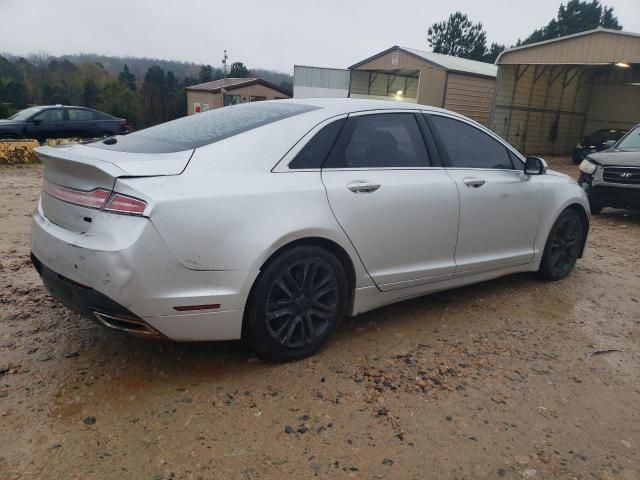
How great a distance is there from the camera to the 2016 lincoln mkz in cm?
248

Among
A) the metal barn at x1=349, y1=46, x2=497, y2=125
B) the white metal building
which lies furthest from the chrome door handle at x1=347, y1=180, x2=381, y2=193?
the white metal building

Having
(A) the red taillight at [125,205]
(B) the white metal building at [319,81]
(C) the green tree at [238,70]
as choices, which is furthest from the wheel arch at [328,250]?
(C) the green tree at [238,70]

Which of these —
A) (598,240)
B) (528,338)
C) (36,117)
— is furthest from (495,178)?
(36,117)

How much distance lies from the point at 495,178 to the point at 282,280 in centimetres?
206

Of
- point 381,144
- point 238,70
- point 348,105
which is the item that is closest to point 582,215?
point 381,144

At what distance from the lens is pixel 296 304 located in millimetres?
2947

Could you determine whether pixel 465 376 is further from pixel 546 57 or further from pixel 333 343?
pixel 546 57

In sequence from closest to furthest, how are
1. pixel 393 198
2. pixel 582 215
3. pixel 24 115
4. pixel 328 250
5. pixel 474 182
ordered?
pixel 328 250, pixel 393 198, pixel 474 182, pixel 582 215, pixel 24 115

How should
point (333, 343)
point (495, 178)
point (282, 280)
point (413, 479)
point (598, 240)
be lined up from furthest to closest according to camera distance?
1. point (598, 240)
2. point (495, 178)
3. point (333, 343)
4. point (282, 280)
5. point (413, 479)

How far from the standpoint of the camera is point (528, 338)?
3.61m

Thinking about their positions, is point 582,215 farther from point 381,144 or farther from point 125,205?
point 125,205

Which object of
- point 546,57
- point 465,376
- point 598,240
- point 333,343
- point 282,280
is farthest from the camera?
point 546,57

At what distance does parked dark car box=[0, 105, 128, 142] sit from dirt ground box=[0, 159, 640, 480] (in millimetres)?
11095

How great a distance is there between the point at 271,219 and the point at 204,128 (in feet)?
2.73
